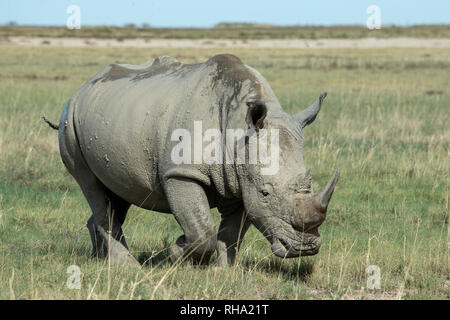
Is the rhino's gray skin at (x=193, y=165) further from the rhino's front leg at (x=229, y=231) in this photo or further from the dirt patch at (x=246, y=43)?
the dirt patch at (x=246, y=43)

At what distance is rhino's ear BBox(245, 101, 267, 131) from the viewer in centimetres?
527

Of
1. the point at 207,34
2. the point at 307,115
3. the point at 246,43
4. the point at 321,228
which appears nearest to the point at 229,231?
the point at 307,115

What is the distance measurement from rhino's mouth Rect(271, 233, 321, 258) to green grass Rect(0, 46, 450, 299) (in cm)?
33

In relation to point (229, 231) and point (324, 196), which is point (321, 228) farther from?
point (324, 196)

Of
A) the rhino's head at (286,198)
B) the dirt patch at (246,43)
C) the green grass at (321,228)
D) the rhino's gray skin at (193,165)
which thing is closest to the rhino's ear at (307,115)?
the rhino's gray skin at (193,165)

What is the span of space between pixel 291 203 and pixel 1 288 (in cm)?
212

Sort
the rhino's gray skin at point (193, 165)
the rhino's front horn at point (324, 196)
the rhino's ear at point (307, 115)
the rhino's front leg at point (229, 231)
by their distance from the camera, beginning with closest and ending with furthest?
the rhino's front horn at point (324, 196) < the rhino's gray skin at point (193, 165) < the rhino's ear at point (307, 115) < the rhino's front leg at point (229, 231)

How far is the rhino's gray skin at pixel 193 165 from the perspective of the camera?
5309 mm

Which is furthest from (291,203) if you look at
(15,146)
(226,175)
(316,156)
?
(15,146)

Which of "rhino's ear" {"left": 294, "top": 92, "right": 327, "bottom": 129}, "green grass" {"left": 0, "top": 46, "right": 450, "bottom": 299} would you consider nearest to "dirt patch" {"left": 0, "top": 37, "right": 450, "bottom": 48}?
"green grass" {"left": 0, "top": 46, "right": 450, "bottom": 299}

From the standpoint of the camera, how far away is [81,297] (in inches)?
196

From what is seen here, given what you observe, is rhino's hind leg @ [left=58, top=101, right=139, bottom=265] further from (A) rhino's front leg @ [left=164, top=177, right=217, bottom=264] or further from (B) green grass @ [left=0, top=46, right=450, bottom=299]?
(A) rhino's front leg @ [left=164, top=177, right=217, bottom=264]

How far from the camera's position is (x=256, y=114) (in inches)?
210

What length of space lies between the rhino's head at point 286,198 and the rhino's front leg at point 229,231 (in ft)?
2.12
